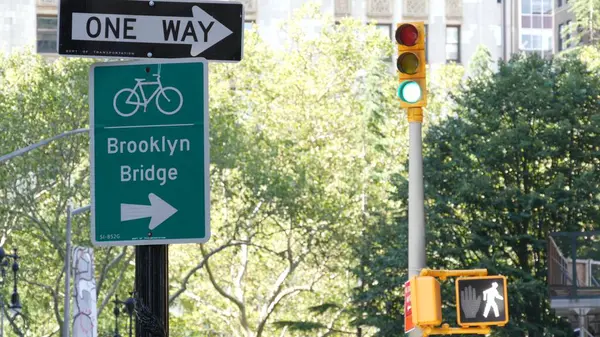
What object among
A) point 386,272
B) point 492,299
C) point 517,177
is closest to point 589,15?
point 517,177

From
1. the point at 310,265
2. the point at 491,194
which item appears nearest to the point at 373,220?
the point at 310,265

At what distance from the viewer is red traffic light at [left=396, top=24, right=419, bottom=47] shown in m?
13.3

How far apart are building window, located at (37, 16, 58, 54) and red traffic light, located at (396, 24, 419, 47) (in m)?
76.9

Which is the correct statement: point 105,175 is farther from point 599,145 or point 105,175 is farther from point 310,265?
point 310,265

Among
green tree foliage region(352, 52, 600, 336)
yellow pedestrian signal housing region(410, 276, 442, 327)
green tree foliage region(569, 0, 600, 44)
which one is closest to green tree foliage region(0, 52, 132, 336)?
green tree foliage region(352, 52, 600, 336)

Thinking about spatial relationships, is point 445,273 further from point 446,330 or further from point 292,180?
point 292,180

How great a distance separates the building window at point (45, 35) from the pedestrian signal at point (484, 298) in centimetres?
7569

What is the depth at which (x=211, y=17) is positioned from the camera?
677cm

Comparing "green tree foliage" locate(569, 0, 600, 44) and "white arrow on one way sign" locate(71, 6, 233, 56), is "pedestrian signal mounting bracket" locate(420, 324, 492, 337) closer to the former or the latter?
"white arrow on one way sign" locate(71, 6, 233, 56)

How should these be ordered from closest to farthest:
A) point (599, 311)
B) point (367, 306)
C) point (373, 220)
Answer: point (599, 311), point (367, 306), point (373, 220)

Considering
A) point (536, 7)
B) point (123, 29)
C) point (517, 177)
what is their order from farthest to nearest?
point (536, 7) → point (517, 177) → point (123, 29)

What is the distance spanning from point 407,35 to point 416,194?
58.6 inches

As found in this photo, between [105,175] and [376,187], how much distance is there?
54496 mm

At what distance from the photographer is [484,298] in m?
15.0
